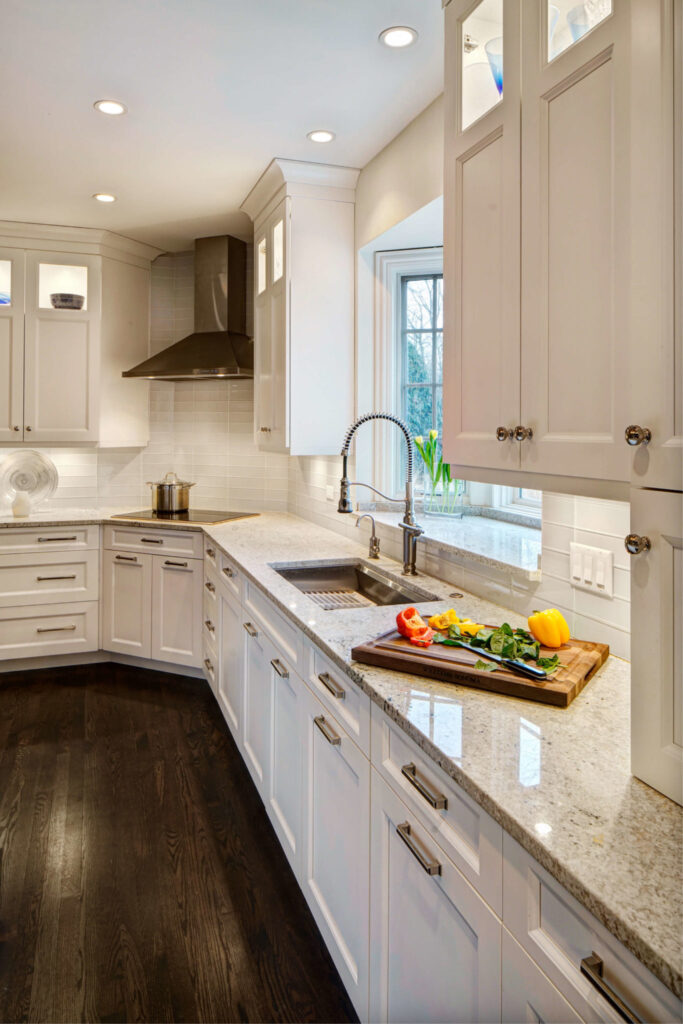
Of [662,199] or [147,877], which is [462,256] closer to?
[662,199]

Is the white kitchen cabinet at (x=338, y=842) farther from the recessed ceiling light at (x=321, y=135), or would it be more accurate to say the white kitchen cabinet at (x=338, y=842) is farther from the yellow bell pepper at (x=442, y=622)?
the recessed ceiling light at (x=321, y=135)

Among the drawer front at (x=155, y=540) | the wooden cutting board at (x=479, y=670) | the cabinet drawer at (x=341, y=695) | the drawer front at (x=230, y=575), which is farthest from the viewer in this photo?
the drawer front at (x=155, y=540)

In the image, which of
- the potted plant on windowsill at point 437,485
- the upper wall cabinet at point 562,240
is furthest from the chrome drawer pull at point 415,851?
the potted plant on windowsill at point 437,485

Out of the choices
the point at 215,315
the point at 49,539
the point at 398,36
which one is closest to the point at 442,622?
the point at 398,36

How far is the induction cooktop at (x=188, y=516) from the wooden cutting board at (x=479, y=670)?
8.10 feet

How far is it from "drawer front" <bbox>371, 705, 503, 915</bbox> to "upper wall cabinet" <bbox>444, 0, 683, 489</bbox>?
57 cm

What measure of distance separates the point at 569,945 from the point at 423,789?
38 cm

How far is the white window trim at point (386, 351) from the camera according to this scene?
3.20 m

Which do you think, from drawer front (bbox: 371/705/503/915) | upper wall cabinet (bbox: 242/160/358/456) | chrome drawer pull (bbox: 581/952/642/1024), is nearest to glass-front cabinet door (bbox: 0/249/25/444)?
upper wall cabinet (bbox: 242/160/358/456)

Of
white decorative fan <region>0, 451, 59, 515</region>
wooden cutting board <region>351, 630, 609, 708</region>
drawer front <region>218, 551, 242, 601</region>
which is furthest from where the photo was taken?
white decorative fan <region>0, 451, 59, 515</region>

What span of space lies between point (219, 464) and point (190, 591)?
113 cm

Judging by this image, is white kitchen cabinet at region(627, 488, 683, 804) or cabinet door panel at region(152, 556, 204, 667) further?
cabinet door panel at region(152, 556, 204, 667)

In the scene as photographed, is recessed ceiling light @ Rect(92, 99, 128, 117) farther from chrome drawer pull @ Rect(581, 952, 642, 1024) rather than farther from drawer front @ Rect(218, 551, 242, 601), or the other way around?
chrome drawer pull @ Rect(581, 952, 642, 1024)

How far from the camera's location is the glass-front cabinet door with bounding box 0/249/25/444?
160 inches
